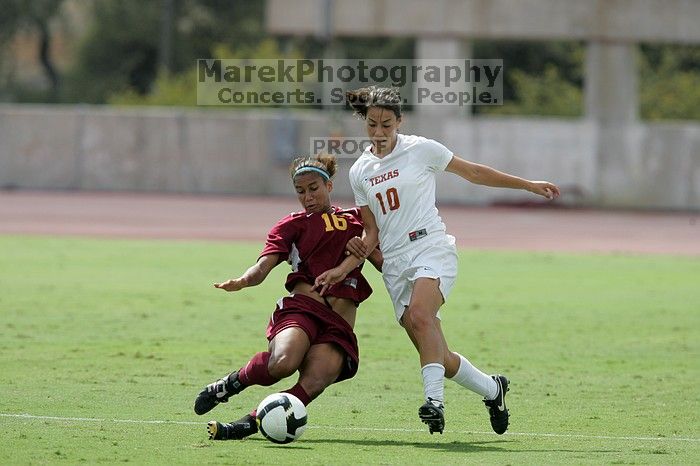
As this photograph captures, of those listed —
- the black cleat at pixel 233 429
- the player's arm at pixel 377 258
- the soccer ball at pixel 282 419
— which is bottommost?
the black cleat at pixel 233 429

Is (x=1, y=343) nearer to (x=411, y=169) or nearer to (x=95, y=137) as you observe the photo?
(x=411, y=169)

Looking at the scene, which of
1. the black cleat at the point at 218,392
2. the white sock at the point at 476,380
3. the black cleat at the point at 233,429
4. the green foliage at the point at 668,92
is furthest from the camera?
the green foliage at the point at 668,92

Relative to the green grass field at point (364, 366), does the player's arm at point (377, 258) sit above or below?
above

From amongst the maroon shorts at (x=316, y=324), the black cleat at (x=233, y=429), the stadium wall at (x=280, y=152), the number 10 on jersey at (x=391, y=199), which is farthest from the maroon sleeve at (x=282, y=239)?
the stadium wall at (x=280, y=152)

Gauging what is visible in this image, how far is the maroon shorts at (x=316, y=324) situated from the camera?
8.52 m

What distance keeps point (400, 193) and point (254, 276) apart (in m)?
1.08

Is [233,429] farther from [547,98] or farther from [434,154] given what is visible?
[547,98]

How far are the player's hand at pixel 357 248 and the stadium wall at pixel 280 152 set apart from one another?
27568 millimetres

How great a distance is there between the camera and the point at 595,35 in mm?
35438

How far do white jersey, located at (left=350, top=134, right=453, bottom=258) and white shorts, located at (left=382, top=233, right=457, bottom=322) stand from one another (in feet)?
0.18

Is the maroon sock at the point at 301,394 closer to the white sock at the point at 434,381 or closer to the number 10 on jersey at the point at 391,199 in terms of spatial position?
the white sock at the point at 434,381

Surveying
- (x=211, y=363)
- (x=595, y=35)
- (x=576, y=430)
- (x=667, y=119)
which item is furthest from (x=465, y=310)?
(x=667, y=119)

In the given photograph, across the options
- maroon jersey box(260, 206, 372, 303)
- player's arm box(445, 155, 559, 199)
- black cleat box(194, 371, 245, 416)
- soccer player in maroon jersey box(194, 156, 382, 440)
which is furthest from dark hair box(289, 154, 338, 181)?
black cleat box(194, 371, 245, 416)

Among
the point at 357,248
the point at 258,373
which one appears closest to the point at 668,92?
the point at 357,248
